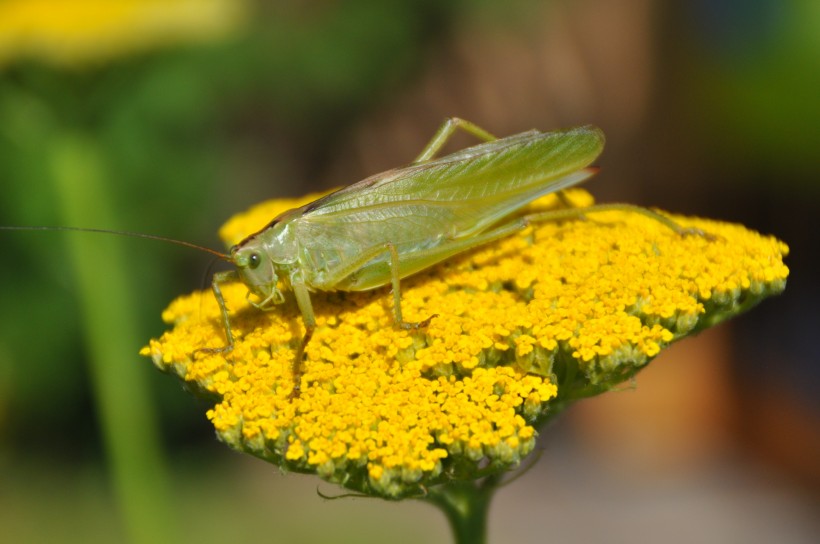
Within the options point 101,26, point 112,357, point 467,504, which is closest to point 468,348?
point 467,504

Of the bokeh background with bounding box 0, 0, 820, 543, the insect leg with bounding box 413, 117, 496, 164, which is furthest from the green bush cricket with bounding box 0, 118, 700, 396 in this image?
the bokeh background with bounding box 0, 0, 820, 543

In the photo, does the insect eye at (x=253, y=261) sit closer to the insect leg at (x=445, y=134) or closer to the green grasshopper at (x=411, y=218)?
the green grasshopper at (x=411, y=218)

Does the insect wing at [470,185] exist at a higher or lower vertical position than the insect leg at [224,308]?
higher

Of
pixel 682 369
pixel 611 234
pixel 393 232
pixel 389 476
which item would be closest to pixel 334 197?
pixel 393 232

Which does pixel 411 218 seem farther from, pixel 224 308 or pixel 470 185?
pixel 224 308

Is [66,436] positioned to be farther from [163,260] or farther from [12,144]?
[12,144]

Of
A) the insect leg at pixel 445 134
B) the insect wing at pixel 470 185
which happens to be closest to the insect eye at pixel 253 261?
the insect wing at pixel 470 185
